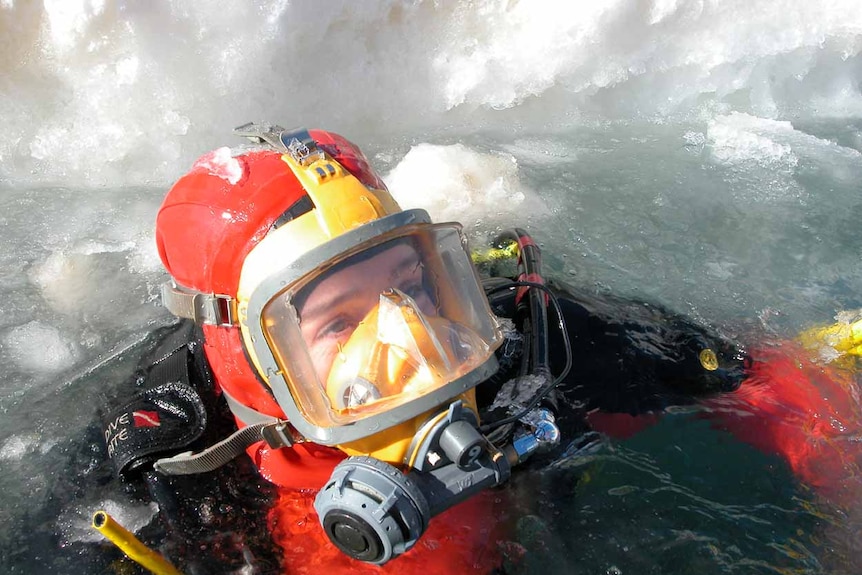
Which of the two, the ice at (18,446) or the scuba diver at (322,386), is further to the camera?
the ice at (18,446)

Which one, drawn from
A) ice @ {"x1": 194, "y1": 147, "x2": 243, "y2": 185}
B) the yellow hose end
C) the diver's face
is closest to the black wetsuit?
the yellow hose end

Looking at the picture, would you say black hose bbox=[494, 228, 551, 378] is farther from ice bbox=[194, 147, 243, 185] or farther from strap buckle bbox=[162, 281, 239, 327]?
ice bbox=[194, 147, 243, 185]

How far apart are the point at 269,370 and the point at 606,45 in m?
4.84

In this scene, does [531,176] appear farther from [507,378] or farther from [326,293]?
[326,293]

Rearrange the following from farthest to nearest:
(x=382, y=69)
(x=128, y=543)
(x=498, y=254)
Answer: (x=382, y=69) → (x=498, y=254) → (x=128, y=543)

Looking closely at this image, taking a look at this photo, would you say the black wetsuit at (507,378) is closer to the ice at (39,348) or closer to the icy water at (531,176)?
the icy water at (531,176)

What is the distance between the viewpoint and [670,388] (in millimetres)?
3113

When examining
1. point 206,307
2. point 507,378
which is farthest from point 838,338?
point 206,307

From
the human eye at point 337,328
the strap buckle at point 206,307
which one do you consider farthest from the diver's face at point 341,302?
the strap buckle at point 206,307

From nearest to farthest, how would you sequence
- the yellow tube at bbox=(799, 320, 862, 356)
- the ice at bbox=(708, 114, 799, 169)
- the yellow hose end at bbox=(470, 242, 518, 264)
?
the yellow tube at bbox=(799, 320, 862, 356), the yellow hose end at bbox=(470, 242, 518, 264), the ice at bbox=(708, 114, 799, 169)

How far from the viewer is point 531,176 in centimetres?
512

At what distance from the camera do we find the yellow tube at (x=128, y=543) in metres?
1.76

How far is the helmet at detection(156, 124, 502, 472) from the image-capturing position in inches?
78.4

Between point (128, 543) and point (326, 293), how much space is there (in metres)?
0.84
